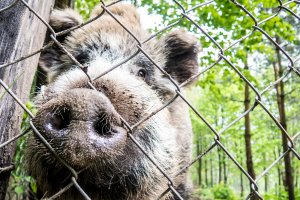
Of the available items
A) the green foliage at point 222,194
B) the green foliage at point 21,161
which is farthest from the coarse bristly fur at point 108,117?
the green foliage at point 222,194

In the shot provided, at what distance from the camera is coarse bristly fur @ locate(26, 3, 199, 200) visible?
5.89ft

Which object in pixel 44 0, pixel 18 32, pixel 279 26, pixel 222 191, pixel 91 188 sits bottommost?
pixel 222 191

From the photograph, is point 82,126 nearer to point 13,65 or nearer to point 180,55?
point 13,65

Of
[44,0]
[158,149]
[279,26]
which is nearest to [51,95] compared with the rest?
[44,0]

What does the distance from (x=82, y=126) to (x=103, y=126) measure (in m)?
0.15

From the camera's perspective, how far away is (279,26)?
5113 millimetres

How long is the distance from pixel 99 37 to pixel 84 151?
8.63 ft

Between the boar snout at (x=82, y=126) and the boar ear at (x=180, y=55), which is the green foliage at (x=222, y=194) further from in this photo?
the boar snout at (x=82, y=126)

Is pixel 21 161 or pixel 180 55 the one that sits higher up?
pixel 180 55

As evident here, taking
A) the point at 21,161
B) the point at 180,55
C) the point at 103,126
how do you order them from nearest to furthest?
the point at 103,126
the point at 21,161
the point at 180,55

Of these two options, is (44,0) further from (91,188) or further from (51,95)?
→ (91,188)


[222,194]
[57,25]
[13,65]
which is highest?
[57,25]

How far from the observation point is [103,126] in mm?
1847

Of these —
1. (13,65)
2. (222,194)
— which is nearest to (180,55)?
(13,65)
